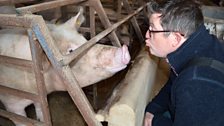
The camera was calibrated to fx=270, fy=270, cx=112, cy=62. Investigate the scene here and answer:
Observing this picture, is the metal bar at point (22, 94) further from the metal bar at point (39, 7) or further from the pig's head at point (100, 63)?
the pig's head at point (100, 63)

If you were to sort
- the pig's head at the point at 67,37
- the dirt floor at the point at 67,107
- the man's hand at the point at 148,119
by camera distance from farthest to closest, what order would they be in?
the dirt floor at the point at 67,107
the pig's head at the point at 67,37
the man's hand at the point at 148,119

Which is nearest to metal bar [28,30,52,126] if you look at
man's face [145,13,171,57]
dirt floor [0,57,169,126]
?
man's face [145,13,171,57]

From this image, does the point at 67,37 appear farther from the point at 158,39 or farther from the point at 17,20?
the point at 158,39

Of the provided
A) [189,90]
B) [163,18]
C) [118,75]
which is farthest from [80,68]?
[118,75]

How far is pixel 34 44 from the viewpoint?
4.74 feet

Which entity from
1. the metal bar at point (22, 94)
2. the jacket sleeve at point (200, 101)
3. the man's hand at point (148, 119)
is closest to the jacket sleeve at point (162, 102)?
the man's hand at point (148, 119)

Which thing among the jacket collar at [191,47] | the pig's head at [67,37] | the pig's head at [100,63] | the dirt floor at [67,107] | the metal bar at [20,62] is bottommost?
the dirt floor at [67,107]

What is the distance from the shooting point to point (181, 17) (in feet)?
4.48

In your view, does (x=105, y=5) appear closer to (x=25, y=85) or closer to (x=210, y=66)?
(x=25, y=85)

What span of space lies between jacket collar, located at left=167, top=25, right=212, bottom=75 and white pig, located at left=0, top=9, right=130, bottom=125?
0.67 meters

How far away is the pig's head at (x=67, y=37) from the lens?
216 cm

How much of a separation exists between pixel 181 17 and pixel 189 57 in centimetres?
21

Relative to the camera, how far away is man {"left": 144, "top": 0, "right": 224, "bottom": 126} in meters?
1.24

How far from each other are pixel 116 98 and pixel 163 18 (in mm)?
570
